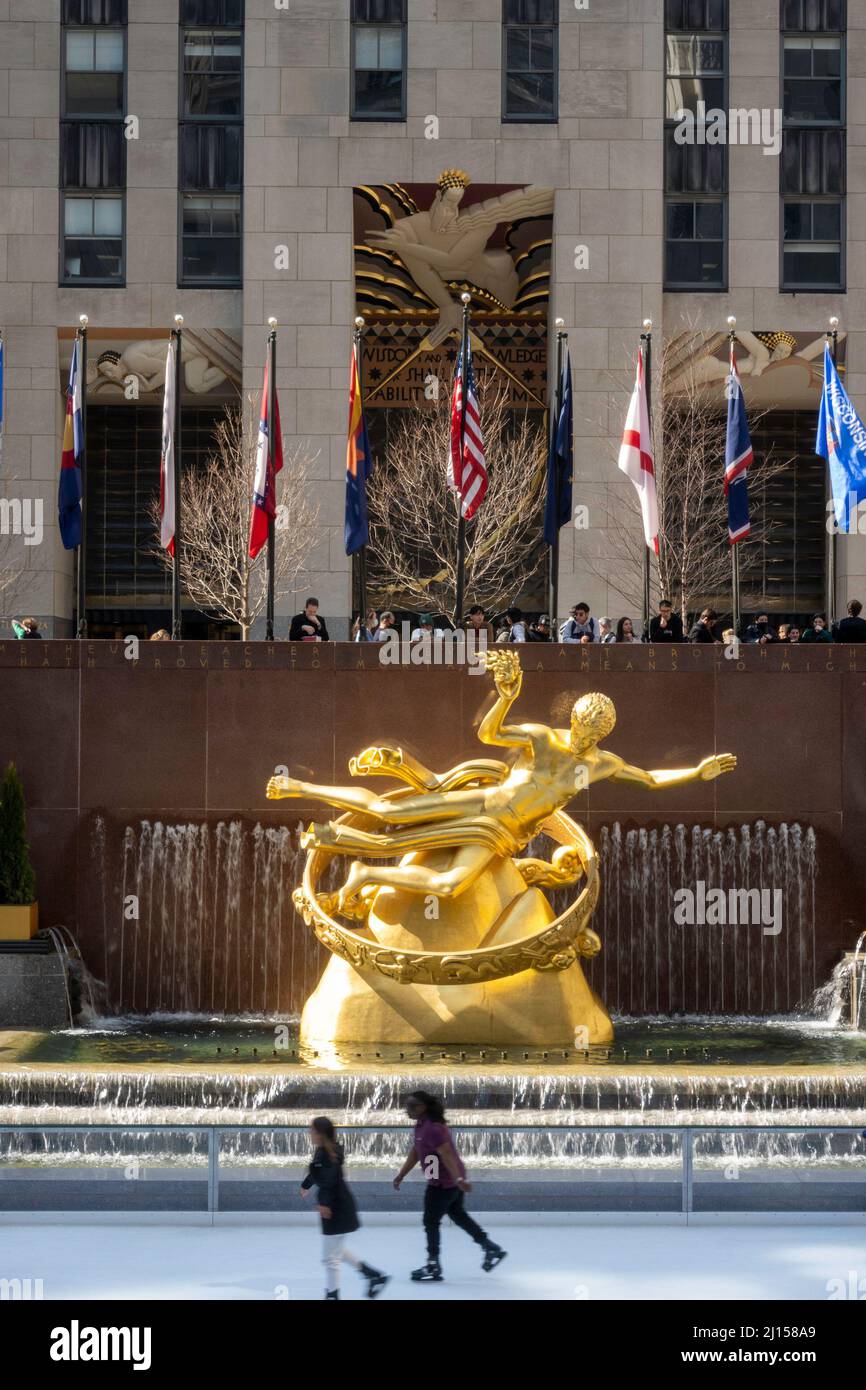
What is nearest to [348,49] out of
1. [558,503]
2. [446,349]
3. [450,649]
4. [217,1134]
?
[446,349]

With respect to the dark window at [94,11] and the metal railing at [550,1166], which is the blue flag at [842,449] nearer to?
the metal railing at [550,1166]

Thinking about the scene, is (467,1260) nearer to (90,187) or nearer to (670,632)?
(670,632)

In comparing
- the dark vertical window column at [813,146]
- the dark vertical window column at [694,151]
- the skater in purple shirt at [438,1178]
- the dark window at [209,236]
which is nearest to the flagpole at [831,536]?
the dark vertical window column at [813,146]

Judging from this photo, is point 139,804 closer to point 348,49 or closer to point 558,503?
point 558,503

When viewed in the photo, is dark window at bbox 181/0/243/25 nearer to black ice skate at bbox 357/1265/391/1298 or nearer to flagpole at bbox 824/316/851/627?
flagpole at bbox 824/316/851/627

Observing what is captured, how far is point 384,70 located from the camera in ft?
143

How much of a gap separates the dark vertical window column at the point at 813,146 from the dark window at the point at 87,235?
15.5 meters

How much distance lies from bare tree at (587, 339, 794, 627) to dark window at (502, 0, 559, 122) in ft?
21.3

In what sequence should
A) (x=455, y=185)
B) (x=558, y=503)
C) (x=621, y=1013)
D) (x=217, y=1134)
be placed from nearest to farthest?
(x=217, y=1134) < (x=621, y=1013) < (x=558, y=503) < (x=455, y=185)

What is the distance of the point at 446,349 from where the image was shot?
147ft

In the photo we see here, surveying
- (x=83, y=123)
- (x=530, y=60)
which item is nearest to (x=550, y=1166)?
(x=530, y=60)

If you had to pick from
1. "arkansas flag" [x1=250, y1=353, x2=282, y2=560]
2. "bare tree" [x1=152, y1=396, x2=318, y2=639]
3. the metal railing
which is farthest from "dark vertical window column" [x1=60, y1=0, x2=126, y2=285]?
the metal railing

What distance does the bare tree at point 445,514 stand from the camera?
134 ft

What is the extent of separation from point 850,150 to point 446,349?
→ 10293 mm
